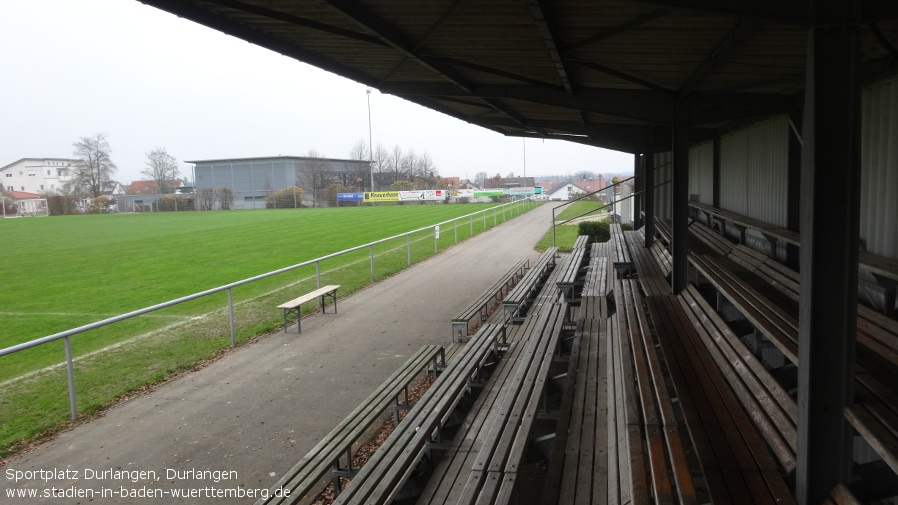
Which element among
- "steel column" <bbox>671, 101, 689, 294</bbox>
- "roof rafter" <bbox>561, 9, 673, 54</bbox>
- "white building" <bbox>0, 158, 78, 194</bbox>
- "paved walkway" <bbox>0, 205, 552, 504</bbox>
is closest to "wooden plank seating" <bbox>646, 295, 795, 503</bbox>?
"steel column" <bbox>671, 101, 689, 294</bbox>

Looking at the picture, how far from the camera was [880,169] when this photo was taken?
16.5 feet

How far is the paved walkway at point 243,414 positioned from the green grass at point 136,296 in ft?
2.05

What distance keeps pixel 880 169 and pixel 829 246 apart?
3037mm

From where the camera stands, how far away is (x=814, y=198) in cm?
269

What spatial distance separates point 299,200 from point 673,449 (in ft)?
252

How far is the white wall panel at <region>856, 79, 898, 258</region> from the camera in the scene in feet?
15.8

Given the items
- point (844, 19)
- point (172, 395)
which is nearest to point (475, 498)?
point (844, 19)

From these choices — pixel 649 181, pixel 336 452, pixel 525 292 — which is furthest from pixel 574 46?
pixel 649 181

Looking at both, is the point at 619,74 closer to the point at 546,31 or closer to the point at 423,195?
the point at 546,31

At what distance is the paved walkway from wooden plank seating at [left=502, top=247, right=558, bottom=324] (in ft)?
3.33

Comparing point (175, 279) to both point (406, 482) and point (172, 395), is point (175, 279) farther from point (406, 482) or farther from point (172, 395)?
point (406, 482)

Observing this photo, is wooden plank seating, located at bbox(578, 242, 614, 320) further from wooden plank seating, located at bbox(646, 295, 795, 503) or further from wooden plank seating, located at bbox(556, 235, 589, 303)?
wooden plank seating, located at bbox(646, 295, 795, 503)

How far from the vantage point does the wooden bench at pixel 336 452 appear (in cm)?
405

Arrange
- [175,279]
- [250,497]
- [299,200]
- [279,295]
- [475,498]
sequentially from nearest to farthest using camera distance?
[475,498] < [250,497] < [279,295] < [175,279] < [299,200]
